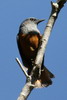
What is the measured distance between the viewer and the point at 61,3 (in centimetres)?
531

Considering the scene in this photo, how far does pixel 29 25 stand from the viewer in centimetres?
905

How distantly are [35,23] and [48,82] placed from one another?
3.03m

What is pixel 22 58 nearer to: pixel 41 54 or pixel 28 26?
pixel 28 26

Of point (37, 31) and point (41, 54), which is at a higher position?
point (41, 54)

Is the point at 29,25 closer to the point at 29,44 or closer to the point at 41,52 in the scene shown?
the point at 29,44

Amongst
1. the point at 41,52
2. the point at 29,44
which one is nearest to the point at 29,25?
the point at 29,44

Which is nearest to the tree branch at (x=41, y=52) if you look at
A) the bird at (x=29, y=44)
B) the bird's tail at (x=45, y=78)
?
the bird's tail at (x=45, y=78)

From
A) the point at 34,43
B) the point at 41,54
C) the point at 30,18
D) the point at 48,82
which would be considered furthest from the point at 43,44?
the point at 30,18

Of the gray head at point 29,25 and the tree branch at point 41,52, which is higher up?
the tree branch at point 41,52

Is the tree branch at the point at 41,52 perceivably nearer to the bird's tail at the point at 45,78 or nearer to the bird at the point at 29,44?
the bird's tail at the point at 45,78

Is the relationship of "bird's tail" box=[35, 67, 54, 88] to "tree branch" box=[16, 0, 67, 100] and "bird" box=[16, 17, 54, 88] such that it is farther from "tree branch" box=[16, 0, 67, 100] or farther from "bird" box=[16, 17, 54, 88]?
"tree branch" box=[16, 0, 67, 100]

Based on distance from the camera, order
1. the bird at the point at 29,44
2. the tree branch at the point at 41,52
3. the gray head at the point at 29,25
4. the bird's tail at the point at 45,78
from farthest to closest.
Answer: the gray head at the point at 29,25 < the bird at the point at 29,44 < the bird's tail at the point at 45,78 < the tree branch at the point at 41,52

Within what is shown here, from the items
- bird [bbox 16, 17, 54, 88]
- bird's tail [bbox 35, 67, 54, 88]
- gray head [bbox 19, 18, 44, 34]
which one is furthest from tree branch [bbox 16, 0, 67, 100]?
gray head [bbox 19, 18, 44, 34]

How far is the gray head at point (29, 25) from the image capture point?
28.0ft
